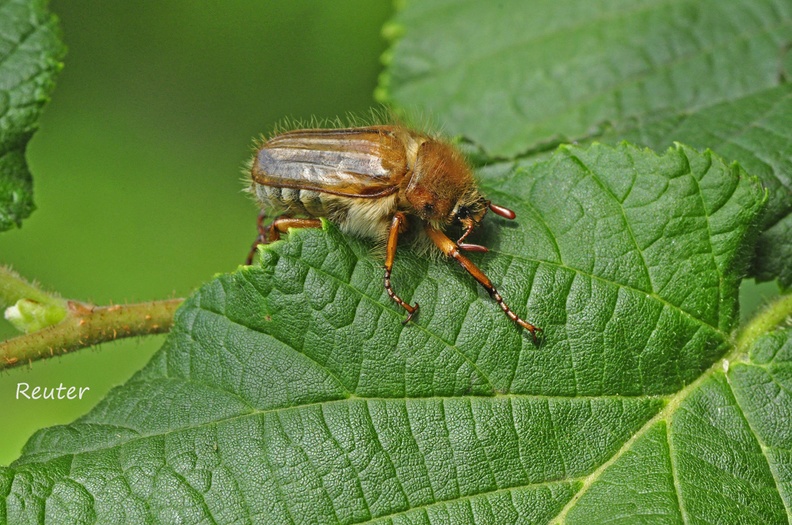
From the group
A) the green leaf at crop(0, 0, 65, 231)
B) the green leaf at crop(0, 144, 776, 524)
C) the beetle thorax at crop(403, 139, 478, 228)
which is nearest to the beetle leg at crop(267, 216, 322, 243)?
the green leaf at crop(0, 144, 776, 524)

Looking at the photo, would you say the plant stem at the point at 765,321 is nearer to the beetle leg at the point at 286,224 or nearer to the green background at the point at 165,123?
the beetle leg at the point at 286,224

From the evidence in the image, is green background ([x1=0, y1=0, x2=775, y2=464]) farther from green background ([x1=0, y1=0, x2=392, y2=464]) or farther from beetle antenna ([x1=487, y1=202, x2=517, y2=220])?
beetle antenna ([x1=487, y1=202, x2=517, y2=220])

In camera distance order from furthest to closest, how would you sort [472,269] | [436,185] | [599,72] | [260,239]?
[599,72] < [260,239] < [436,185] < [472,269]

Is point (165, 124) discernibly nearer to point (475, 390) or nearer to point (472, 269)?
point (472, 269)

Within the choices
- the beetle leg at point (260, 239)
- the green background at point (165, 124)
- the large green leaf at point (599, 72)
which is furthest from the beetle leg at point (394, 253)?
the green background at point (165, 124)

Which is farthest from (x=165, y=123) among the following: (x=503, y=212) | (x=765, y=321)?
(x=765, y=321)
